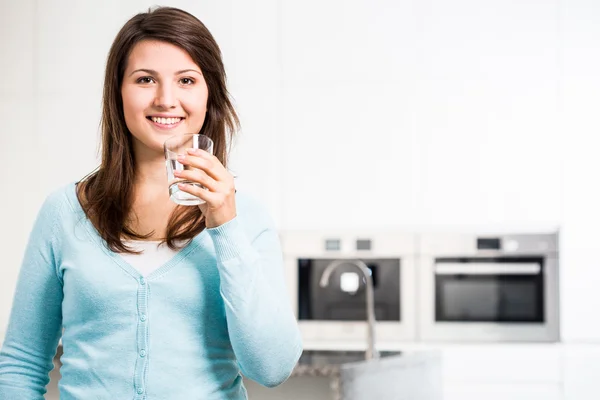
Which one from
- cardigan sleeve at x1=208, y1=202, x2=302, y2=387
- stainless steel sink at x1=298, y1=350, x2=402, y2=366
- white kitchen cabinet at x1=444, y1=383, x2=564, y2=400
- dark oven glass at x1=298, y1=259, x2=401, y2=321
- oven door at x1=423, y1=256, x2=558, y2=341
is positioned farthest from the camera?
dark oven glass at x1=298, y1=259, x2=401, y2=321

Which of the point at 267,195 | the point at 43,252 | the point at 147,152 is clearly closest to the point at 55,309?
→ the point at 43,252

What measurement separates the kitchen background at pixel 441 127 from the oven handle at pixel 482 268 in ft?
0.51

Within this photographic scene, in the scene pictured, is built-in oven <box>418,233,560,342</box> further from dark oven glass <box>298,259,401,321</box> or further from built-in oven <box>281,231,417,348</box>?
dark oven glass <box>298,259,401,321</box>

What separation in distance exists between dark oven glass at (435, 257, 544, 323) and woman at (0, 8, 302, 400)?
7.94ft

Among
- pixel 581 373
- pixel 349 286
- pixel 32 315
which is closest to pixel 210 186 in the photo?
pixel 32 315

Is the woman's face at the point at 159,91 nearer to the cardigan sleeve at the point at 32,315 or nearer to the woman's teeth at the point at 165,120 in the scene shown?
the woman's teeth at the point at 165,120

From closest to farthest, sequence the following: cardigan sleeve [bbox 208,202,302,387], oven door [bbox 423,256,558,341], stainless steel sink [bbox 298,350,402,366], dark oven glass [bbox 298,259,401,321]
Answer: cardigan sleeve [bbox 208,202,302,387], stainless steel sink [bbox 298,350,402,366], oven door [bbox 423,256,558,341], dark oven glass [bbox 298,259,401,321]

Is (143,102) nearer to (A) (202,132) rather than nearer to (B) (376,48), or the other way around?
(A) (202,132)

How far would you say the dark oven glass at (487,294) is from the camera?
3225 mm

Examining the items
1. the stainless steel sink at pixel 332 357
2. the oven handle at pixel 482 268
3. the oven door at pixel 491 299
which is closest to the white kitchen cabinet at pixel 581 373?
the oven door at pixel 491 299

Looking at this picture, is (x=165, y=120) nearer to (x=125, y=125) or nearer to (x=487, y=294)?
(x=125, y=125)

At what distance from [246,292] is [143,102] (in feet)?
0.88

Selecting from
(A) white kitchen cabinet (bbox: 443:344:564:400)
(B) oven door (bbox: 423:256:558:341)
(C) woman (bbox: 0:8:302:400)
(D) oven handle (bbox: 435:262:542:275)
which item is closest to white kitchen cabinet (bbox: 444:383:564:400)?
(A) white kitchen cabinet (bbox: 443:344:564:400)

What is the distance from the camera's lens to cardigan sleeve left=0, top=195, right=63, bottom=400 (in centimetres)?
92
